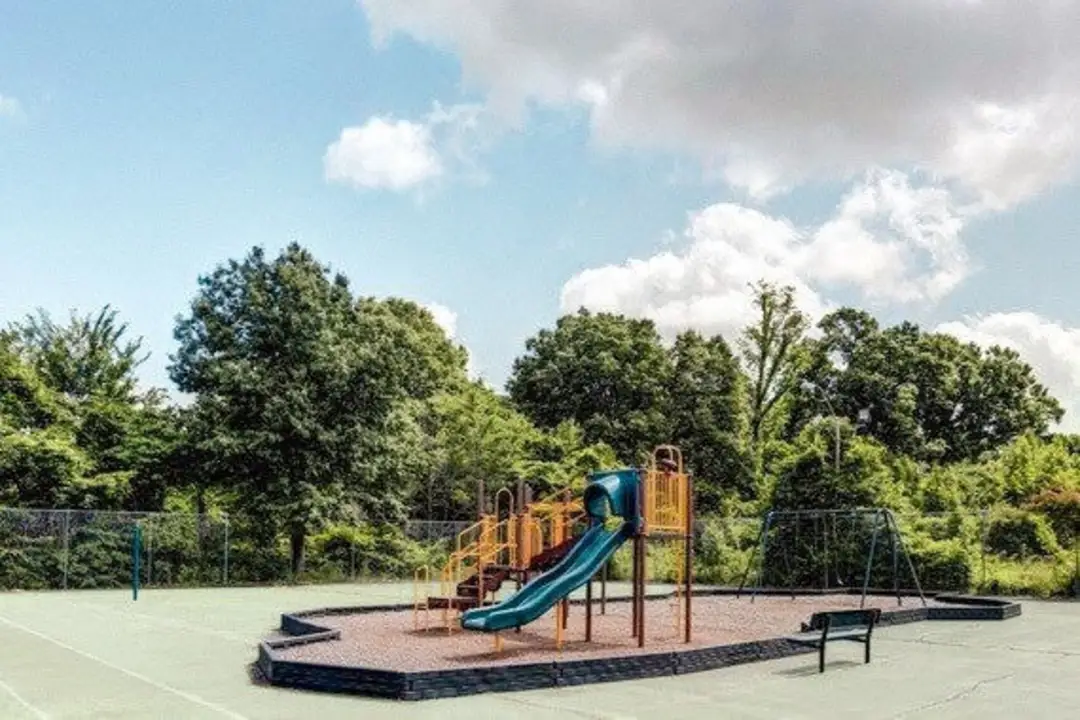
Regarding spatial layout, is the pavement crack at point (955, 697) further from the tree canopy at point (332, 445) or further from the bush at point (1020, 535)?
the bush at point (1020, 535)

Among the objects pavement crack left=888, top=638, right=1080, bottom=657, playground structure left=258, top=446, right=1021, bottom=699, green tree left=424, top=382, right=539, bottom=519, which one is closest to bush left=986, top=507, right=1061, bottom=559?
playground structure left=258, top=446, right=1021, bottom=699

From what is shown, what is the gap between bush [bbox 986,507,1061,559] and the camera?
28.8 m

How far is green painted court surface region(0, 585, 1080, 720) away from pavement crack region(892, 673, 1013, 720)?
0.09 ft

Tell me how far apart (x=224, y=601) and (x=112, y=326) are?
23645 millimetres

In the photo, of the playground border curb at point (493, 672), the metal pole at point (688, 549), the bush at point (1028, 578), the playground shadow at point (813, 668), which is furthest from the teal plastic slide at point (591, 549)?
the bush at point (1028, 578)

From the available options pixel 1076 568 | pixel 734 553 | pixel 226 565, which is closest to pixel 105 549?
pixel 226 565

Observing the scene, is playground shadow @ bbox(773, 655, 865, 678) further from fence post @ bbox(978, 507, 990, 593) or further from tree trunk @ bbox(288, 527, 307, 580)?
tree trunk @ bbox(288, 527, 307, 580)

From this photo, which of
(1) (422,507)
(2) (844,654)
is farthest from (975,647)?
(1) (422,507)

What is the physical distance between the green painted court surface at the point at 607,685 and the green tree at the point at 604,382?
33.6m

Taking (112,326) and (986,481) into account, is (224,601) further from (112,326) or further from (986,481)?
(986,481)

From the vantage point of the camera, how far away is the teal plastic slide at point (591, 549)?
43.5 feet

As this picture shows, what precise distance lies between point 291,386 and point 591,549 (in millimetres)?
21033

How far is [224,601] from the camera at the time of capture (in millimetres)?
26031

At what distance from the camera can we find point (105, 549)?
101ft
